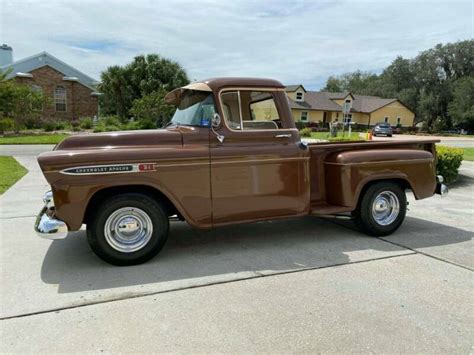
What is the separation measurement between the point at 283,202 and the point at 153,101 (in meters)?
26.8

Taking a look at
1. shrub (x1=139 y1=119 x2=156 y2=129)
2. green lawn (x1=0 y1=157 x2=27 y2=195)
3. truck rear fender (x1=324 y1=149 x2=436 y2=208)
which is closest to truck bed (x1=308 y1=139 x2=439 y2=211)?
truck rear fender (x1=324 y1=149 x2=436 y2=208)

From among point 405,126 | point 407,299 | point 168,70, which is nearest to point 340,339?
point 407,299

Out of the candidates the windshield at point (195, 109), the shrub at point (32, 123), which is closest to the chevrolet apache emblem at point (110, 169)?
the windshield at point (195, 109)

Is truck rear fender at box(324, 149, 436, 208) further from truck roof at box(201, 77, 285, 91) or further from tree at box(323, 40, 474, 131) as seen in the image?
tree at box(323, 40, 474, 131)

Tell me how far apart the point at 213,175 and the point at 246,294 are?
4.79 feet

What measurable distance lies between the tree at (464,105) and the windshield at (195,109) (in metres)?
57.3

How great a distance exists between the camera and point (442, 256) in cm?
495

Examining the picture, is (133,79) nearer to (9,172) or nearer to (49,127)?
(49,127)

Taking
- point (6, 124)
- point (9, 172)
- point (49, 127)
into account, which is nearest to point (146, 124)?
point (49, 127)

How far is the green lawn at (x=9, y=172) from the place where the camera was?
9.42m

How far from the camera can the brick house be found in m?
32.2

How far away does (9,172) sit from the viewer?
36.6 ft

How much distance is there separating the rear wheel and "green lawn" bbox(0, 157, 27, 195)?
5.55 m

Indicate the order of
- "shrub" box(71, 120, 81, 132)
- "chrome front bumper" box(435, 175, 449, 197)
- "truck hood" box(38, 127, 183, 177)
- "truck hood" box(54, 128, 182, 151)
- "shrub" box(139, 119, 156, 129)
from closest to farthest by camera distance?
"truck hood" box(38, 127, 183, 177) → "truck hood" box(54, 128, 182, 151) → "chrome front bumper" box(435, 175, 449, 197) → "shrub" box(139, 119, 156, 129) → "shrub" box(71, 120, 81, 132)
